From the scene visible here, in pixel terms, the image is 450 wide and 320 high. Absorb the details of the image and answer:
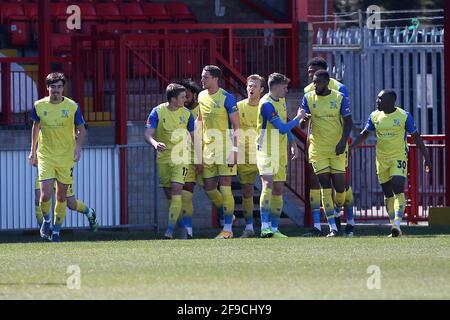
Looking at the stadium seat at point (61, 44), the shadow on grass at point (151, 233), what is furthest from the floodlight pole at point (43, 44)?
the stadium seat at point (61, 44)

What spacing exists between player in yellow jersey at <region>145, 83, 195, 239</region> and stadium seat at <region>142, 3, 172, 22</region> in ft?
24.9

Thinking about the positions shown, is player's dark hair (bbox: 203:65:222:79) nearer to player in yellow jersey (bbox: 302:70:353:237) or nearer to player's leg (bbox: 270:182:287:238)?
player in yellow jersey (bbox: 302:70:353:237)

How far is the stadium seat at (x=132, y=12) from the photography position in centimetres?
2644

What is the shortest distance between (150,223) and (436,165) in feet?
15.5

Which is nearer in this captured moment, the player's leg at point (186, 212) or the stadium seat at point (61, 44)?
the player's leg at point (186, 212)

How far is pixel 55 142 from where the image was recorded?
18766 mm

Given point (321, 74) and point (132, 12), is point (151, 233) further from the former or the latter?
point (132, 12)

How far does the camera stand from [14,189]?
817 inches

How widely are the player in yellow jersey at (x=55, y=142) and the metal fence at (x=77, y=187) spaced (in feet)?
6.37

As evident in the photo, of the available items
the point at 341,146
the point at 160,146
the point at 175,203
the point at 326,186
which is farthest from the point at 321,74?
the point at 175,203

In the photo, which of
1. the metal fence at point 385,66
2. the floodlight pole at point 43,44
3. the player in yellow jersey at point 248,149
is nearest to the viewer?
the player in yellow jersey at point 248,149

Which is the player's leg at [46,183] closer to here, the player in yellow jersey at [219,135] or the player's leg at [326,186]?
the player in yellow jersey at [219,135]

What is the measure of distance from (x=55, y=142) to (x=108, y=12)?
8.23 meters

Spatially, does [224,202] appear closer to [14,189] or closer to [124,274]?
[14,189]
